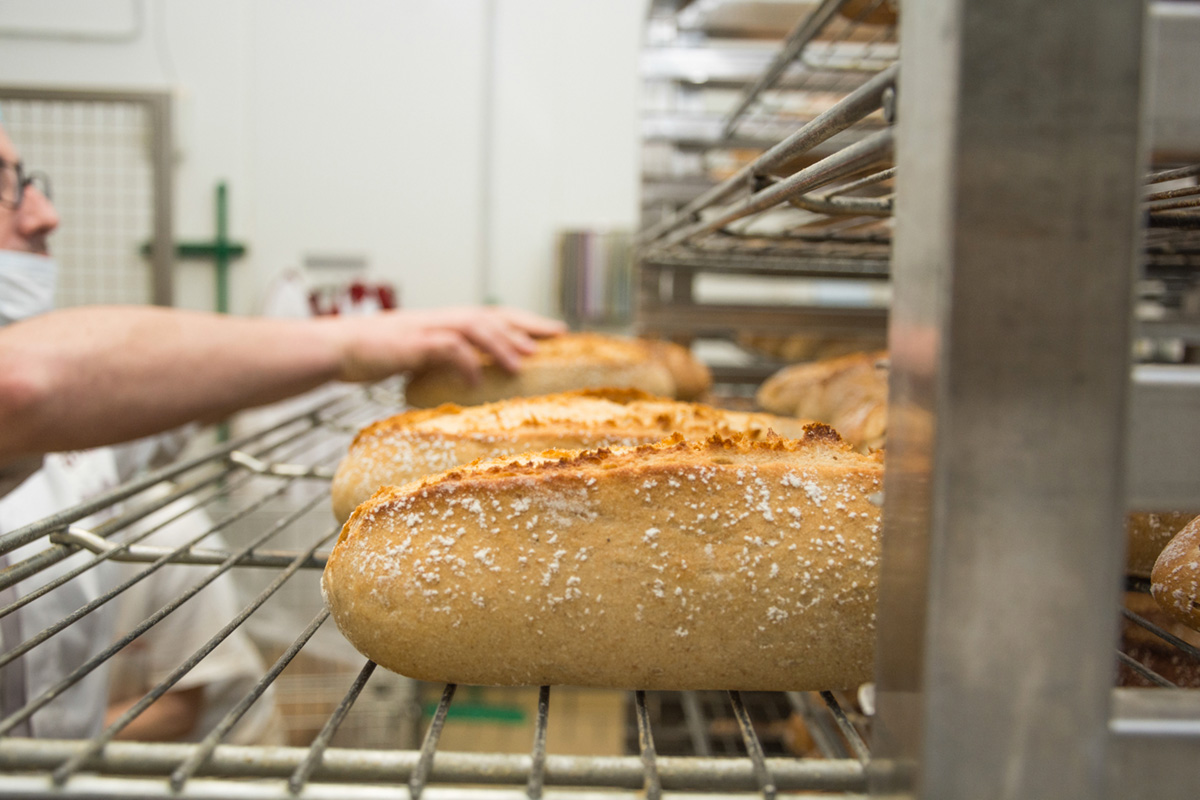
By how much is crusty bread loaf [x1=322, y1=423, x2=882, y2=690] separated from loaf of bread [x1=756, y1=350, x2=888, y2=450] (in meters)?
0.35

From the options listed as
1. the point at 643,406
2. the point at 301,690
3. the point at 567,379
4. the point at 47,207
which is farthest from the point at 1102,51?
the point at 301,690

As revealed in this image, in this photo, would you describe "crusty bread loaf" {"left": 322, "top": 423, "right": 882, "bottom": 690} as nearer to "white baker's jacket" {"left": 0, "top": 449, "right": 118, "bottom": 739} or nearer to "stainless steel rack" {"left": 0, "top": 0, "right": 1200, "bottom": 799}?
"stainless steel rack" {"left": 0, "top": 0, "right": 1200, "bottom": 799}

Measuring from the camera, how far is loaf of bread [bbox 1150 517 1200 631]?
46 centimetres

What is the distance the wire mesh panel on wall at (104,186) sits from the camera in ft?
10.1

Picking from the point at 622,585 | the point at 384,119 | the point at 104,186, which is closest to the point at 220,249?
the point at 104,186

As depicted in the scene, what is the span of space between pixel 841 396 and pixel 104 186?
327 cm

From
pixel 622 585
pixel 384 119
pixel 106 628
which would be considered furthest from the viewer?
pixel 384 119

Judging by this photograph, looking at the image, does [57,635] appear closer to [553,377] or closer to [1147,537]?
[553,377]

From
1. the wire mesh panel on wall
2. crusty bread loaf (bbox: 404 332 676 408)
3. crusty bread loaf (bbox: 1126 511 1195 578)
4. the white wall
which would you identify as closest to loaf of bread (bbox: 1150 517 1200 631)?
crusty bread loaf (bbox: 1126 511 1195 578)

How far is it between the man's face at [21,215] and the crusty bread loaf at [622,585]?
3.05ft

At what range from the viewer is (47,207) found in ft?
3.56

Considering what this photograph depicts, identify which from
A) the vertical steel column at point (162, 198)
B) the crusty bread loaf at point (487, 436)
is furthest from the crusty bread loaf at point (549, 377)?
the vertical steel column at point (162, 198)

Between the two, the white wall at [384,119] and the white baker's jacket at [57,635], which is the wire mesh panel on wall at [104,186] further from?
the white baker's jacket at [57,635]

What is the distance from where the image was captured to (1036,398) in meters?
0.25
